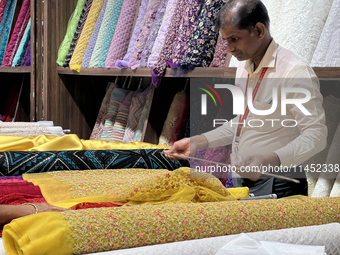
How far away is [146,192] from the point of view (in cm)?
89

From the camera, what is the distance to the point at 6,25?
132 inches

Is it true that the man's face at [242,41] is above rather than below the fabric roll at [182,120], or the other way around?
above

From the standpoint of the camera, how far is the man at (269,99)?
1.15 m

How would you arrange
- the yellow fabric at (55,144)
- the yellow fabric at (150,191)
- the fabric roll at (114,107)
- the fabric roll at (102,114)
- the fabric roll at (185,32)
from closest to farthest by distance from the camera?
the yellow fabric at (150,191) → the yellow fabric at (55,144) → the fabric roll at (185,32) → the fabric roll at (114,107) → the fabric roll at (102,114)

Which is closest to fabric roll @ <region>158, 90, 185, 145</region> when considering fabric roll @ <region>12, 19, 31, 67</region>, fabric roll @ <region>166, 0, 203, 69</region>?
fabric roll @ <region>166, 0, 203, 69</region>

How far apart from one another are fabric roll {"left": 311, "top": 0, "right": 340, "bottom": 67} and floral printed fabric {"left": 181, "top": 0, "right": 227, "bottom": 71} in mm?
495

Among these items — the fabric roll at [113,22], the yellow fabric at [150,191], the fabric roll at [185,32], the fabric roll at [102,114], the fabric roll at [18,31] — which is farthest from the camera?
the fabric roll at [18,31]

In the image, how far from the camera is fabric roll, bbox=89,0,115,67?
7.96 feet

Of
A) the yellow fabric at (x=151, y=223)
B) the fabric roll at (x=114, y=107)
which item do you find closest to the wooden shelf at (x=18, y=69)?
the fabric roll at (x=114, y=107)

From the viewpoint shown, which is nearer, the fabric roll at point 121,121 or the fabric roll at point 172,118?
the fabric roll at point 172,118

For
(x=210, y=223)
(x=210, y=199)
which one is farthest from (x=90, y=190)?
(x=210, y=223)

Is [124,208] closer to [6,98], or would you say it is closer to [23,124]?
[23,124]

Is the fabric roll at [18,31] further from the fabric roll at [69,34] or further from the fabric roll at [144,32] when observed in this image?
the fabric roll at [144,32]

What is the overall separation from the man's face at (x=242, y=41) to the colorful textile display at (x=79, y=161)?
44 cm
